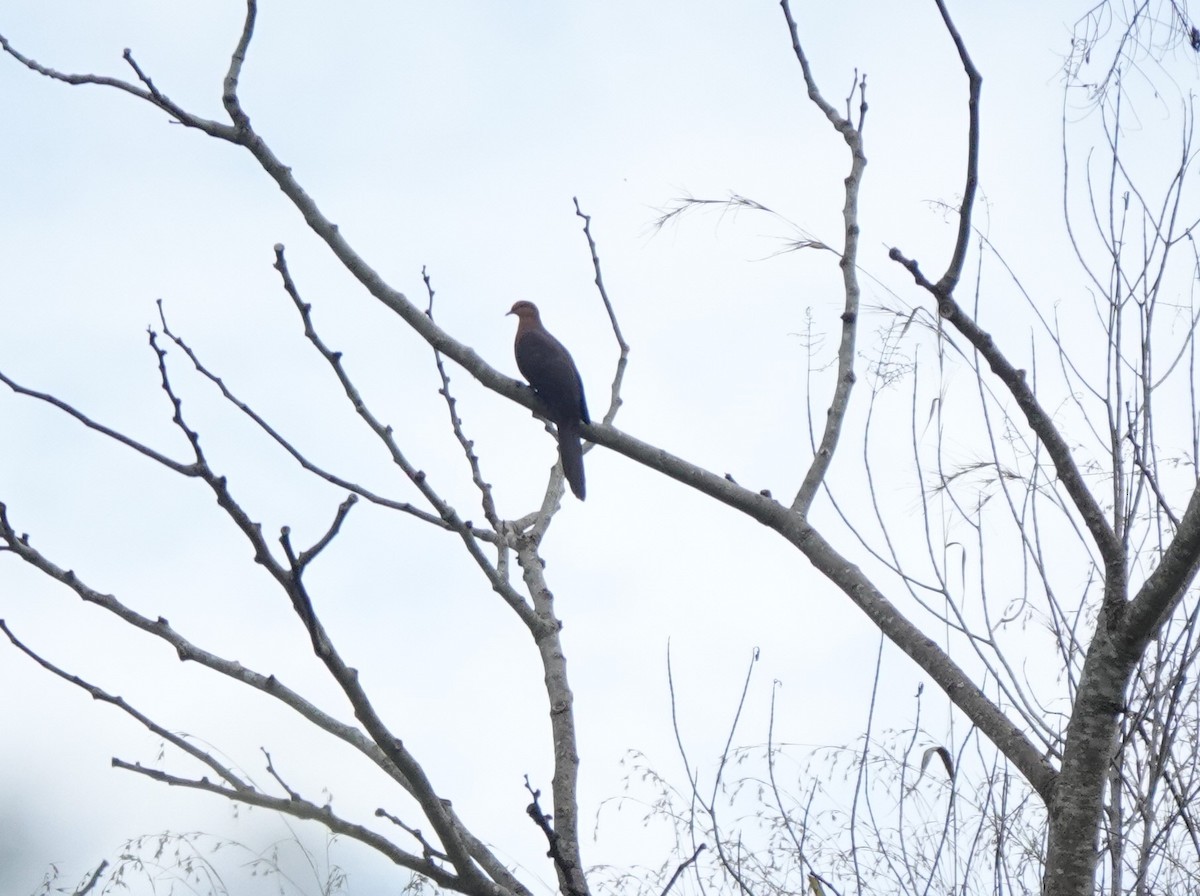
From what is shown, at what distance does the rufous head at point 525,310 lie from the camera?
17.7 feet

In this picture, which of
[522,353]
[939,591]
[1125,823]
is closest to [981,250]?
[939,591]

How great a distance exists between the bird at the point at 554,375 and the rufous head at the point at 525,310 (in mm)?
37

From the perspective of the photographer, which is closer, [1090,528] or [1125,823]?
[1090,528]

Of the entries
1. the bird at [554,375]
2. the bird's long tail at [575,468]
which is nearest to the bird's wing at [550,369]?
the bird at [554,375]

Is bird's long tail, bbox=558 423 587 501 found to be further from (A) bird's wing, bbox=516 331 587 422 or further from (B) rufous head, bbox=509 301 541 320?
(B) rufous head, bbox=509 301 541 320

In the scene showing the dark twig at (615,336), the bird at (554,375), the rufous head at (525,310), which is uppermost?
the rufous head at (525,310)

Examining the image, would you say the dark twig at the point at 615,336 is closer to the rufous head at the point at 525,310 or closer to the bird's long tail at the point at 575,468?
the bird's long tail at the point at 575,468

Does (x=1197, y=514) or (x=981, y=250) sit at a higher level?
(x=981, y=250)

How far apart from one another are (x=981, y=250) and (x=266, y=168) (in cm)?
146

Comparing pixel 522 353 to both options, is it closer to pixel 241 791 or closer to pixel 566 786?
pixel 566 786

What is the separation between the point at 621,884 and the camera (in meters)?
3.13

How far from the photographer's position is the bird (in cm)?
366

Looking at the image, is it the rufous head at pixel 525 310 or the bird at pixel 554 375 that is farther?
the rufous head at pixel 525 310

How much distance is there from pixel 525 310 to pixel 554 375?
120 centimetres
